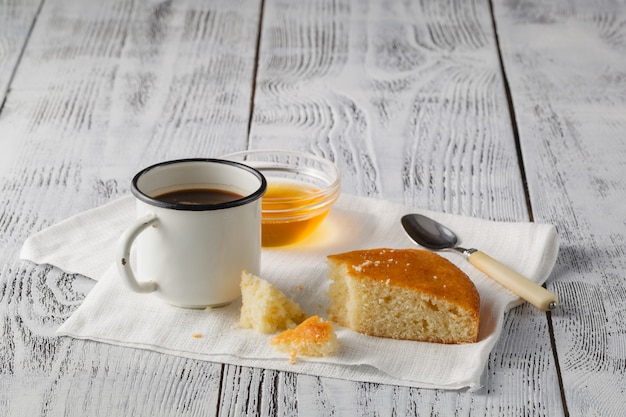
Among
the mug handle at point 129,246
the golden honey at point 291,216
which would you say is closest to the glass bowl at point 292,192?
the golden honey at point 291,216

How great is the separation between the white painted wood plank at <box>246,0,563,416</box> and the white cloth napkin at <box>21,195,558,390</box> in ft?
0.09

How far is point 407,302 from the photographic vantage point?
4.06ft

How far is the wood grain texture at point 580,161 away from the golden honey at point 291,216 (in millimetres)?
391

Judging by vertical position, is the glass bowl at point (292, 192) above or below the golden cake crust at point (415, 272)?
below

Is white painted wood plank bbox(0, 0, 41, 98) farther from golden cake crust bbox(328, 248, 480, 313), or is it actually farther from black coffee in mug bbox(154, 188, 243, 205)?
golden cake crust bbox(328, 248, 480, 313)

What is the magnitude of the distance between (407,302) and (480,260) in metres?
0.24

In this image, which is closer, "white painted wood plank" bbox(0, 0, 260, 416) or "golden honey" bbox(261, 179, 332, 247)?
"white painted wood plank" bbox(0, 0, 260, 416)

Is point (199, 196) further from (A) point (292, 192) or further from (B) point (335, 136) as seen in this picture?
(B) point (335, 136)

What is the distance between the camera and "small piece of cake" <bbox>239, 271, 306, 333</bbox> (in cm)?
125

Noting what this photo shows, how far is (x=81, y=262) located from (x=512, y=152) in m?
Result: 0.97

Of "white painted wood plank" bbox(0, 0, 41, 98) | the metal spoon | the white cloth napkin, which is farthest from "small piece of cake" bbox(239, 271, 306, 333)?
"white painted wood plank" bbox(0, 0, 41, 98)

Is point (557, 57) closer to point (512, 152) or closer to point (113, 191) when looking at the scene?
point (512, 152)

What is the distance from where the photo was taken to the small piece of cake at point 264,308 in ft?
4.10

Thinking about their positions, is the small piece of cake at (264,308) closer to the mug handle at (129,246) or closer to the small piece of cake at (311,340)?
the small piece of cake at (311,340)
